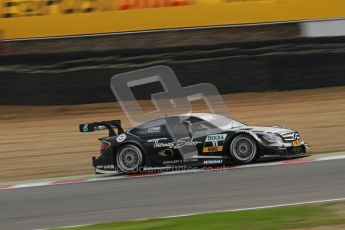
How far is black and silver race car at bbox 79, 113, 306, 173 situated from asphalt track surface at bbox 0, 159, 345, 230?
49cm

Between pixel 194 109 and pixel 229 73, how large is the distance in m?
1.45

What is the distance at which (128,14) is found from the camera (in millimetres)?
25359

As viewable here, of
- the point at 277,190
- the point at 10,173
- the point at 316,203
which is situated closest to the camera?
the point at 316,203

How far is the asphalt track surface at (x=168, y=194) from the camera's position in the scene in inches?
346

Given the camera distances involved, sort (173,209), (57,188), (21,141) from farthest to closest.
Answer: (21,141) < (57,188) < (173,209)

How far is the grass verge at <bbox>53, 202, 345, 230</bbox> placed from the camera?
6.94 meters

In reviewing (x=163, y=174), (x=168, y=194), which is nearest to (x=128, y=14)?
(x=163, y=174)

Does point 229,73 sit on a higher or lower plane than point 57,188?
higher

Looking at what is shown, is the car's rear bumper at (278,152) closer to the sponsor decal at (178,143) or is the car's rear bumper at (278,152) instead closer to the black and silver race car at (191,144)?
the black and silver race car at (191,144)

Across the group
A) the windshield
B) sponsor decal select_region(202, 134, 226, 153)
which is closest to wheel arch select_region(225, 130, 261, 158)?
sponsor decal select_region(202, 134, 226, 153)

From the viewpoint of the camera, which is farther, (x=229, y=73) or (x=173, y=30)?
(x=173, y=30)

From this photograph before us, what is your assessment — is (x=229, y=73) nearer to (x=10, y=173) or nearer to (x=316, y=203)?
(x=10, y=173)

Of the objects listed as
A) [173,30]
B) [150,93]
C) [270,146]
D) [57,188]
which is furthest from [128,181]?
[173,30]

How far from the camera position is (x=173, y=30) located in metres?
25.6
